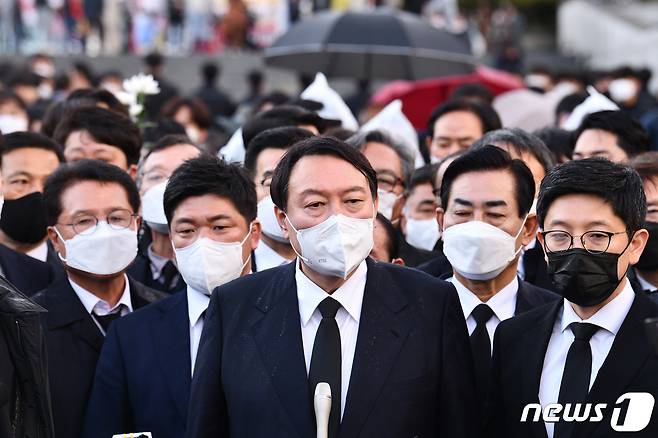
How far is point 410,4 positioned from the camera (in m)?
25.2

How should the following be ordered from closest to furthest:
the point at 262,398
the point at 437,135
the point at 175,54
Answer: the point at 262,398
the point at 437,135
the point at 175,54

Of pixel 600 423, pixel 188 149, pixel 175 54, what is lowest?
pixel 600 423

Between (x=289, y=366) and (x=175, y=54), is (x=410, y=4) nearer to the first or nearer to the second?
(x=175, y=54)

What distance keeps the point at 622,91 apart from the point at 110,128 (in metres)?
7.24

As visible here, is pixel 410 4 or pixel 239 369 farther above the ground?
pixel 410 4

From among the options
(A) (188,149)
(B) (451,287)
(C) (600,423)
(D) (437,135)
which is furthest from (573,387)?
(D) (437,135)

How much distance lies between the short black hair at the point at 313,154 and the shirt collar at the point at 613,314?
2.61 ft

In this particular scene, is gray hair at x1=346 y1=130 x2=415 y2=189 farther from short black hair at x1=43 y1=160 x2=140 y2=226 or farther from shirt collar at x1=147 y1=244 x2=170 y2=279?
short black hair at x1=43 y1=160 x2=140 y2=226

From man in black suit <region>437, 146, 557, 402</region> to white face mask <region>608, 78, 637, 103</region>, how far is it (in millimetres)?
8101

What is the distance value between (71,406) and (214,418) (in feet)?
3.81

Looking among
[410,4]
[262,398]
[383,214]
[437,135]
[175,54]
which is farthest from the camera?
[175,54]

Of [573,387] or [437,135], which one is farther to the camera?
[437,135]

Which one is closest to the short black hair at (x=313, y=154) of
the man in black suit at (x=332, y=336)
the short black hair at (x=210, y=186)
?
the man in black suit at (x=332, y=336)

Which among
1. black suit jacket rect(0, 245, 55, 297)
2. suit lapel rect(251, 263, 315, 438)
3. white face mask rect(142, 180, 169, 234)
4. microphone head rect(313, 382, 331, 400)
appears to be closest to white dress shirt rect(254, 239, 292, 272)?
white face mask rect(142, 180, 169, 234)
